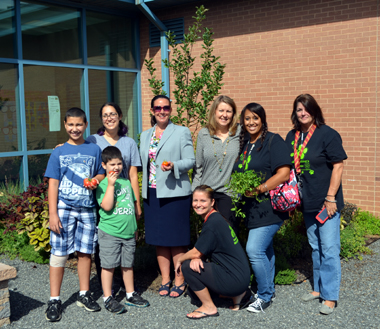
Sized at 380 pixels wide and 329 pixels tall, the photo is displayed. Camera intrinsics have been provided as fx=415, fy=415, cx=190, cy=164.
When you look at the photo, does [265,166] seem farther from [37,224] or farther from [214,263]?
[37,224]

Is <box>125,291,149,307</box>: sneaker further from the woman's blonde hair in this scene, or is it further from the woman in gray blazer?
the woman's blonde hair

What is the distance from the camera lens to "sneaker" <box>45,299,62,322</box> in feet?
12.4

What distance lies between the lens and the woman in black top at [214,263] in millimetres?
3783

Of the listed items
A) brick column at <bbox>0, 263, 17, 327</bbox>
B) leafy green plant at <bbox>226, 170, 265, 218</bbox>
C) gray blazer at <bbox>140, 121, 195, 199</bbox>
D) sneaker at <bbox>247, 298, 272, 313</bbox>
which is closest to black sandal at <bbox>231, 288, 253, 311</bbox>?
sneaker at <bbox>247, 298, 272, 313</bbox>

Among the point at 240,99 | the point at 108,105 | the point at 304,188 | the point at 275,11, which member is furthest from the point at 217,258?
the point at 275,11

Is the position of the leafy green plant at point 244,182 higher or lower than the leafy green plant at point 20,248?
higher

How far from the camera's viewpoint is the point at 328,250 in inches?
152

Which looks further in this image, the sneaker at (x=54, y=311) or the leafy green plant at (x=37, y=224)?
the leafy green plant at (x=37, y=224)

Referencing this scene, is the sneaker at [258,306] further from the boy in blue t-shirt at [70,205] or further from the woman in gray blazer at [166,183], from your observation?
the boy in blue t-shirt at [70,205]

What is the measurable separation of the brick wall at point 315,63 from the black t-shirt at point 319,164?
346 cm

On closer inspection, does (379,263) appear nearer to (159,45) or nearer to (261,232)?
(261,232)

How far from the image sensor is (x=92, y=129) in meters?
8.91

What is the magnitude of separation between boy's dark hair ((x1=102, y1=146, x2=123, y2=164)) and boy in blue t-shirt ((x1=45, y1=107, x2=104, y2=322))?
0.13 m

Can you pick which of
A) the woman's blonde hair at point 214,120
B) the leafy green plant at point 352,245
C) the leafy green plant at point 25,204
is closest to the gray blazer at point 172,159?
the woman's blonde hair at point 214,120
